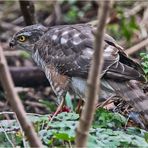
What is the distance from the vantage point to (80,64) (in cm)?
504

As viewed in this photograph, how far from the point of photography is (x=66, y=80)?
17.1ft

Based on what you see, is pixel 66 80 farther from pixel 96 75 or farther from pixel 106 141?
pixel 96 75

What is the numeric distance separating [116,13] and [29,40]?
3867mm

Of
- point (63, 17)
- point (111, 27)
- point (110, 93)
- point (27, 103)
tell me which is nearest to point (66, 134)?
point (110, 93)

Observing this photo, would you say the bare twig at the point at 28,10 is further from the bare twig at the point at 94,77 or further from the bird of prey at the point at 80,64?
the bare twig at the point at 94,77

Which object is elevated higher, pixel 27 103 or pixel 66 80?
pixel 66 80

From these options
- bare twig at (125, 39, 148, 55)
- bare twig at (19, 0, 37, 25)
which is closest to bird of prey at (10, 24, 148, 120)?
bare twig at (19, 0, 37, 25)

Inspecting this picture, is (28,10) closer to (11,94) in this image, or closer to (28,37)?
(28,37)

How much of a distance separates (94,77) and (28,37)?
383 cm

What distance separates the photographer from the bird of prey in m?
4.69

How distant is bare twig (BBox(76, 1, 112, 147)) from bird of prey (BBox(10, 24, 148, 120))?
76.4 inches

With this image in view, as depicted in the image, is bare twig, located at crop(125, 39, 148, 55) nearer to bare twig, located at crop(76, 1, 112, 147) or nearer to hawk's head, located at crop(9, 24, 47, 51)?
hawk's head, located at crop(9, 24, 47, 51)

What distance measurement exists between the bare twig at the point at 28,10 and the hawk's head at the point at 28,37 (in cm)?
110

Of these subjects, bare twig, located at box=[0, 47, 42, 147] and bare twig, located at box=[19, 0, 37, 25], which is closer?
bare twig, located at box=[0, 47, 42, 147]
